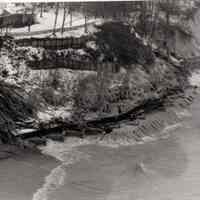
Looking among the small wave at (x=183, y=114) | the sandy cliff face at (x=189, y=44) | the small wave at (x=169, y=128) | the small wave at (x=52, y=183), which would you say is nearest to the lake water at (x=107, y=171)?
the small wave at (x=52, y=183)

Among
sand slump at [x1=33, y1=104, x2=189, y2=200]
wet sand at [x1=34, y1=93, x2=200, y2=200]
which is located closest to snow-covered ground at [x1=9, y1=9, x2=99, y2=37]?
sand slump at [x1=33, y1=104, x2=189, y2=200]

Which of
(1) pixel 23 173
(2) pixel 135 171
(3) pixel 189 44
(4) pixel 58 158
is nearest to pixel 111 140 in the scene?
(4) pixel 58 158

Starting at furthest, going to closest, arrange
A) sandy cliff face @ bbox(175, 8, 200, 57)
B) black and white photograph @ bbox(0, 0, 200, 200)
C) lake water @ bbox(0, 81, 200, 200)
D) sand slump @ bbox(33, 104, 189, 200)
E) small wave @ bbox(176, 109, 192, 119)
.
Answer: sandy cliff face @ bbox(175, 8, 200, 57) → small wave @ bbox(176, 109, 192, 119) → black and white photograph @ bbox(0, 0, 200, 200) → sand slump @ bbox(33, 104, 189, 200) → lake water @ bbox(0, 81, 200, 200)

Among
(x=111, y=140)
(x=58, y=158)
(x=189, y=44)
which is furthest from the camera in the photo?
(x=189, y=44)

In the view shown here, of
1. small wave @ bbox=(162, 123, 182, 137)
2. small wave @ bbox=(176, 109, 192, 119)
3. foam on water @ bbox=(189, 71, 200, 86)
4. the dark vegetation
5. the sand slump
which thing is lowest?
foam on water @ bbox=(189, 71, 200, 86)

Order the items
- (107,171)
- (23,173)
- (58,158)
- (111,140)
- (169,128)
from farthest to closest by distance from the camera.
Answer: (169,128), (111,140), (58,158), (107,171), (23,173)

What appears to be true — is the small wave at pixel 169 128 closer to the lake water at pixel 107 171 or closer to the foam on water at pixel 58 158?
the lake water at pixel 107 171

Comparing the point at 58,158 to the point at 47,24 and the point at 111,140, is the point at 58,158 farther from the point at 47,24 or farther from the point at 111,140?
the point at 47,24

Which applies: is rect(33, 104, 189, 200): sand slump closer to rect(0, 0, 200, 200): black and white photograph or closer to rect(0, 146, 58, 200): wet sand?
rect(0, 0, 200, 200): black and white photograph

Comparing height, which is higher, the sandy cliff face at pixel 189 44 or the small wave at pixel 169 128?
the sandy cliff face at pixel 189 44

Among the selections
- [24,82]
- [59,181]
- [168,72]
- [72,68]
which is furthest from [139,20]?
[59,181]
